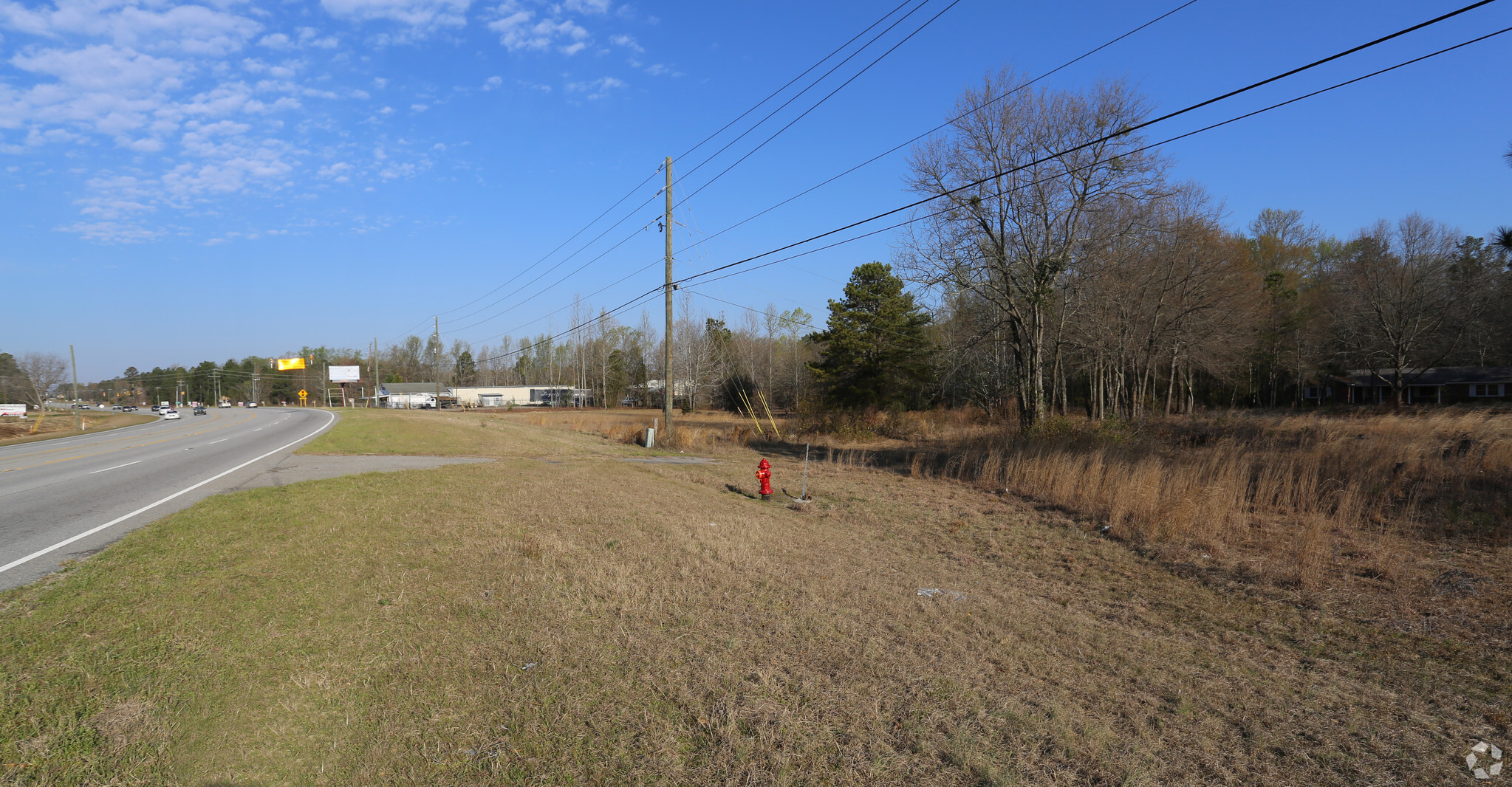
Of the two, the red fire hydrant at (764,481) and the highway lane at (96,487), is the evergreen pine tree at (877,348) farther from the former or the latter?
the highway lane at (96,487)

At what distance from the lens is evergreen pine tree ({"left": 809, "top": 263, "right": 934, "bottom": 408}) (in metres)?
38.2

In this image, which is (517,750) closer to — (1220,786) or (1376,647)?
(1220,786)

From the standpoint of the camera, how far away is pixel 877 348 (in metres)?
38.5

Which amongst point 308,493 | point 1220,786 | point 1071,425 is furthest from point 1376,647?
point 1071,425

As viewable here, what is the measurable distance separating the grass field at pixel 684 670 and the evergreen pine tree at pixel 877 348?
1158 inches

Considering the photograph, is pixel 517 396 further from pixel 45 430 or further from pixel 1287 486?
pixel 1287 486

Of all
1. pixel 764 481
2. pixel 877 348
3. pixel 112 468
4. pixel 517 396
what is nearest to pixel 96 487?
pixel 112 468

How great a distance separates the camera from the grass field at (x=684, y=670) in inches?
147

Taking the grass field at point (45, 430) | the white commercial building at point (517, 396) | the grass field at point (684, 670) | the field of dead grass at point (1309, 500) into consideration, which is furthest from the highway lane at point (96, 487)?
the white commercial building at point (517, 396)

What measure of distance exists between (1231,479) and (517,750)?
42.0 ft

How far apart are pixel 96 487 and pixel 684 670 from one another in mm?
14266

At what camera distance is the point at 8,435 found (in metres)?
35.3

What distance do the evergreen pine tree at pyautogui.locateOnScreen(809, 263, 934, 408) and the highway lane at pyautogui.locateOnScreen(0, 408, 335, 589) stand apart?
2676 centimetres

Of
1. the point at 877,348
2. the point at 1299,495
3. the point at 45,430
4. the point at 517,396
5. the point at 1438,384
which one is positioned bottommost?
the point at 45,430
